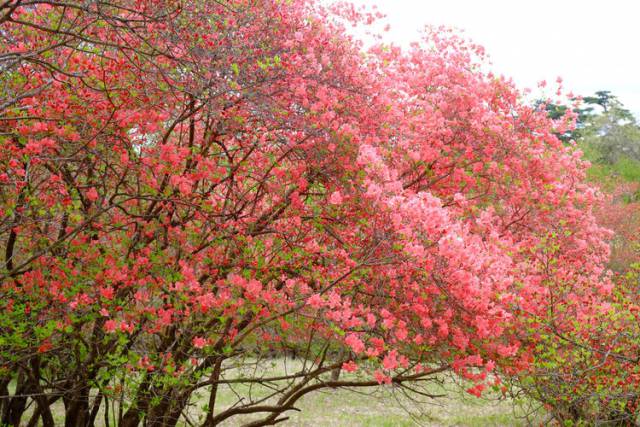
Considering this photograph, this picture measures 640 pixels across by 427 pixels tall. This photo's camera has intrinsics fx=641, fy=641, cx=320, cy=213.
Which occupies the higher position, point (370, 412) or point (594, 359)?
point (594, 359)

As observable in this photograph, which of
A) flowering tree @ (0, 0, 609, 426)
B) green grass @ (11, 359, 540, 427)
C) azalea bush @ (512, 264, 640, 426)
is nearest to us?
flowering tree @ (0, 0, 609, 426)

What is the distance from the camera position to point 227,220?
7043 millimetres

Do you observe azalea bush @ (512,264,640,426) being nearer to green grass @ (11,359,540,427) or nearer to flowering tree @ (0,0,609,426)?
flowering tree @ (0,0,609,426)

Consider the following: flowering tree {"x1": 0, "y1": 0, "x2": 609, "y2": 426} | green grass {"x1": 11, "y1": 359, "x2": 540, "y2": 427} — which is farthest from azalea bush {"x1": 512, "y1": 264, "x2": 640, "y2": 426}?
green grass {"x1": 11, "y1": 359, "x2": 540, "y2": 427}

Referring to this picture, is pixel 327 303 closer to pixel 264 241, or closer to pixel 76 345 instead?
pixel 264 241

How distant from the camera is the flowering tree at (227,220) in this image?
583 centimetres

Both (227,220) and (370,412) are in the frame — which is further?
(370,412)

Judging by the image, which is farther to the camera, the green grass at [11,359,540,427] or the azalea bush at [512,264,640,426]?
the green grass at [11,359,540,427]

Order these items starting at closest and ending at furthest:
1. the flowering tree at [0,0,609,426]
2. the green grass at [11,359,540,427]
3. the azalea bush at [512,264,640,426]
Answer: the flowering tree at [0,0,609,426]
the azalea bush at [512,264,640,426]
the green grass at [11,359,540,427]

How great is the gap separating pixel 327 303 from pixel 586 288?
4.07 m

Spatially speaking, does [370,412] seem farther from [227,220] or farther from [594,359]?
[227,220]

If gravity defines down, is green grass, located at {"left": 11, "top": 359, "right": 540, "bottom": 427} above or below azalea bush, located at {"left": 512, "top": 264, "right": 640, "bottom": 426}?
below

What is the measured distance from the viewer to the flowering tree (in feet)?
19.1

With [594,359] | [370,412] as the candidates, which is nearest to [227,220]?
[594,359]
